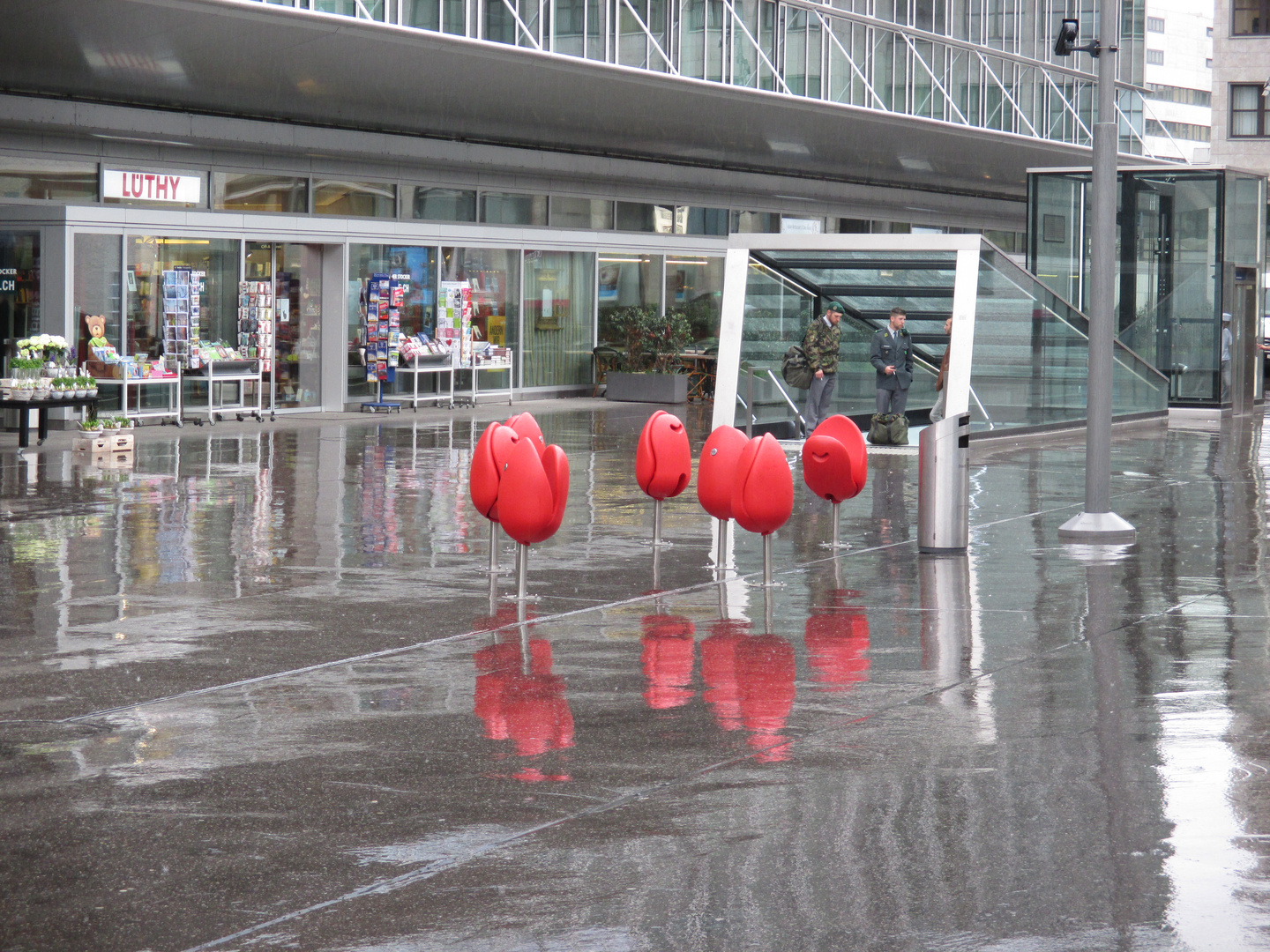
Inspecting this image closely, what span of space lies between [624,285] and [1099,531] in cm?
2029

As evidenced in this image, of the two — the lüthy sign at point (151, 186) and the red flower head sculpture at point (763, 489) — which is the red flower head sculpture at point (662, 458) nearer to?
the red flower head sculpture at point (763, 489)

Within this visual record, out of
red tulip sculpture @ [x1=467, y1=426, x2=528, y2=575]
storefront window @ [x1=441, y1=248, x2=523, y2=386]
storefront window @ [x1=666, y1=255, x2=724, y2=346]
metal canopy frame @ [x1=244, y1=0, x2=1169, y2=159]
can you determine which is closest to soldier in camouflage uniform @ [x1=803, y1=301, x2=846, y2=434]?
metal canopy frame @ [x1=244, y1=0, x2=1169, y2=159]

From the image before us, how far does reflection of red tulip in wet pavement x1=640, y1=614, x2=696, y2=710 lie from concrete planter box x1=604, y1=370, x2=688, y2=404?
20956 mm

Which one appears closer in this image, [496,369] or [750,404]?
[750,404]

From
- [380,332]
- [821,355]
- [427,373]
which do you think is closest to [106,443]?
[380,332]

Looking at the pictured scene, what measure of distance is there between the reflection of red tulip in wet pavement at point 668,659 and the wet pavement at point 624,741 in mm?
30

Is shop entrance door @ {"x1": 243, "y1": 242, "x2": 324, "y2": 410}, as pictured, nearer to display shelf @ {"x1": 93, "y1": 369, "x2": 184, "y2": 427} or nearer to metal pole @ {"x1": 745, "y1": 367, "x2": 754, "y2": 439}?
display shelf @ {"x1": 93, "y1": 369, "x2": 184, "y2": 427}

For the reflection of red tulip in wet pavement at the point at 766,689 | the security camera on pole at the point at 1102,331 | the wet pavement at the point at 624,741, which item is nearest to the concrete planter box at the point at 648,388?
the wet pavement at the point at 624,741

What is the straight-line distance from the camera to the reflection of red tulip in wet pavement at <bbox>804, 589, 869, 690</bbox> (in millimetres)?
8266

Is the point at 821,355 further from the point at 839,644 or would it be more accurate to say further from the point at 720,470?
the point at 839,644

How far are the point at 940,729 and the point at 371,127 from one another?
21477 millimetres

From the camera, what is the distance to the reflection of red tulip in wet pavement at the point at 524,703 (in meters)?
6.95

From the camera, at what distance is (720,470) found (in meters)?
11.8

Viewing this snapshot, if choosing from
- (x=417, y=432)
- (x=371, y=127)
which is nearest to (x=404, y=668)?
(x=417, y=432)
